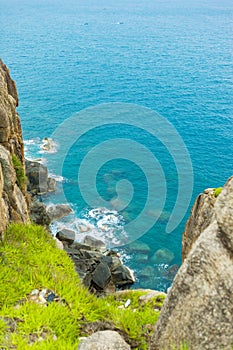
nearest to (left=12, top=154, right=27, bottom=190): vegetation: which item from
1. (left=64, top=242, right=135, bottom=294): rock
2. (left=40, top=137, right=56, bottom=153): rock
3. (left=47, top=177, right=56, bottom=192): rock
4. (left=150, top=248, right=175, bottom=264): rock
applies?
(left=64, top=242, right=135, bottom=294): rock

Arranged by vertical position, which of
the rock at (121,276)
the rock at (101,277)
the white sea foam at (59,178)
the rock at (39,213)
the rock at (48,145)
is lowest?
the rock at (121,276)

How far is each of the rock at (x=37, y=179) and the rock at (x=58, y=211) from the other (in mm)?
5088

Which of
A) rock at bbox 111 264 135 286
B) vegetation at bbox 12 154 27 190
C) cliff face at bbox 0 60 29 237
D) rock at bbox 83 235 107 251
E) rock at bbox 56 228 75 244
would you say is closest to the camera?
cliff face at bbox 0 60 29 237

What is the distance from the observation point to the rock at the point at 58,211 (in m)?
59.9

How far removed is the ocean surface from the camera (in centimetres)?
5788

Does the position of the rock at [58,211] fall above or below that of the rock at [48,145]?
below

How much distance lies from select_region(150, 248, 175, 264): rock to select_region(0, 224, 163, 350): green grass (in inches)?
1269

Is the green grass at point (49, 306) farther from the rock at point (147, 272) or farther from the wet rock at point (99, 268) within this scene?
the rock at point (147, 272)

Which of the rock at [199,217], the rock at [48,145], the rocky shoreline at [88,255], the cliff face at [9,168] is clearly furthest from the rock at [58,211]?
the rock at [199,217]

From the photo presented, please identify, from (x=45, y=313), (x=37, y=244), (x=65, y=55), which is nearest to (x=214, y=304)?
(x=45, y=313)

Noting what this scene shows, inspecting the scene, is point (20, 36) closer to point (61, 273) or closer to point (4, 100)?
point (4, 100)

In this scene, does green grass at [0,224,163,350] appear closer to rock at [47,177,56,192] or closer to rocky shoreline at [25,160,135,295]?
rocky shoreline at [25,160,135,295]

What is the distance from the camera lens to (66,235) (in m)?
52.5

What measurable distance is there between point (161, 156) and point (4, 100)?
46817 millimetres
